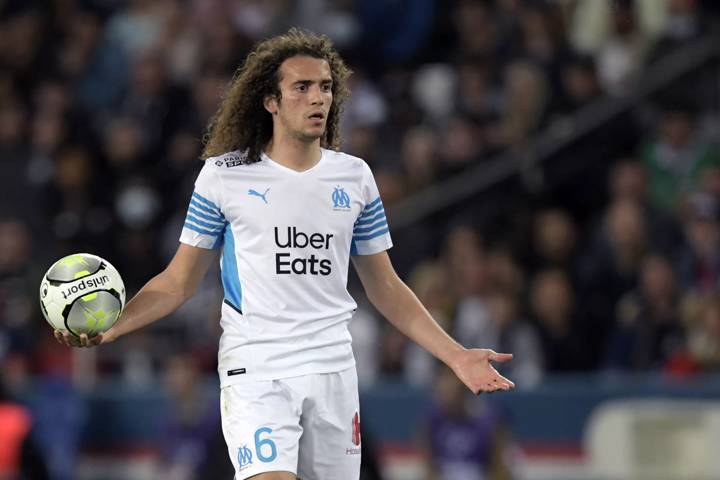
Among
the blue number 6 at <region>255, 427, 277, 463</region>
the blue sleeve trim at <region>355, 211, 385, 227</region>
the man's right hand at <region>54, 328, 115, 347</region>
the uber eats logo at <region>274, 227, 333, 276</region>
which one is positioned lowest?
the blue number 6 at <region>255, 427, 277, 463</region>

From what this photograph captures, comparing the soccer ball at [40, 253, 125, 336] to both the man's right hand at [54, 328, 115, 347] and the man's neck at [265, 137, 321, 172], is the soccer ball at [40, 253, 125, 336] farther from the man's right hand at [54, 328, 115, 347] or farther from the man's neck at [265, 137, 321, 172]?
the man's neck at [265, 137, 321, 172]

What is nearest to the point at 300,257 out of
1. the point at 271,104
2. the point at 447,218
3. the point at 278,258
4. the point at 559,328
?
the point at 278,258

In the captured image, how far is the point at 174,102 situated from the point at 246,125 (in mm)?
8014

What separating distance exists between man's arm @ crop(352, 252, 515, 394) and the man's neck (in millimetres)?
Result: 487

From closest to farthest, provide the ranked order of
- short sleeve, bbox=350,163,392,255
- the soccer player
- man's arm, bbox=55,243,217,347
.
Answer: the soccer player
man's arm, bbox=55,243,217,347
short sleeve, bbox=350,163,392,255

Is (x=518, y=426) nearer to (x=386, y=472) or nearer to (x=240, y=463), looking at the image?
(x=386, y=472)

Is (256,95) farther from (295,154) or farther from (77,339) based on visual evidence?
(77,339)

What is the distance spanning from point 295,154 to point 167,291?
761mm

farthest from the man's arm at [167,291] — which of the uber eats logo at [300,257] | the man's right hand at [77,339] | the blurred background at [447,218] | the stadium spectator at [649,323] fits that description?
the stadium spectator at [649,323]

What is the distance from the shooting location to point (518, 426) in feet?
39.2

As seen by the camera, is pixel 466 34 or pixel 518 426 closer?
pixel 518 426

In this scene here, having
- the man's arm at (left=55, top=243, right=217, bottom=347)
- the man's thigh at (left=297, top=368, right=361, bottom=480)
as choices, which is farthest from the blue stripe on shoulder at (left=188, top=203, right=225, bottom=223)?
the man's thigh at (left=297, top=368, right=361, bottom=480)

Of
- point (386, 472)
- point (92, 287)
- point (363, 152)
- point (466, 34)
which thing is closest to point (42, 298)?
point (92, 287)

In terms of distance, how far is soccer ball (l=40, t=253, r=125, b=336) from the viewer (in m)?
6.14
